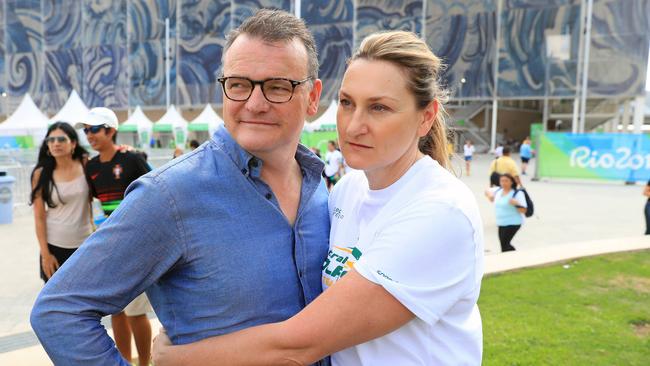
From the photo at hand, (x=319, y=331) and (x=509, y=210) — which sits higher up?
(x=319, y=331)

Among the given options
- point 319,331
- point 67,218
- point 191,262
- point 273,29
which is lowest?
point 67,218

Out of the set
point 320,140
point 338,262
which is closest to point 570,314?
point 338,262

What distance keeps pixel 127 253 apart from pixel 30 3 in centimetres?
5198

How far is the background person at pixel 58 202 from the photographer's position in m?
4.46

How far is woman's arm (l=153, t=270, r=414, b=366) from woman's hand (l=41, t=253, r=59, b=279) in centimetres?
351

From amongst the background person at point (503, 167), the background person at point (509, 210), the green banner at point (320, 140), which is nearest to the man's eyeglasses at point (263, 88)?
the background person at point (509, 210)

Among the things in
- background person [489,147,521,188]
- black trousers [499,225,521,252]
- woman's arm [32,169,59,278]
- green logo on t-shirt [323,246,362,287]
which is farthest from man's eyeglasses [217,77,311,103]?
background person [489,147,521,188]

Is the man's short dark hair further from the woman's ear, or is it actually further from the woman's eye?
the woman's ear

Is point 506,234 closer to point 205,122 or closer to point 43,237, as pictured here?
point 43,237

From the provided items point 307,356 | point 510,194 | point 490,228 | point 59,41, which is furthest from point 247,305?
point 59,41

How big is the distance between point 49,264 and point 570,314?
15.3 ft

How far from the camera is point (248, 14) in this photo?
120 feet

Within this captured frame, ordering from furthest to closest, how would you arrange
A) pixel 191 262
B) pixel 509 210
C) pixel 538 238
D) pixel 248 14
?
pixel 248 14 → pixel 538 238 → pixel 509 210 → pixel 191 262

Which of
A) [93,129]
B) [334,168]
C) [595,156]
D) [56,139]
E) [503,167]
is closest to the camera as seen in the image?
[93,129]
